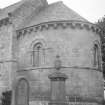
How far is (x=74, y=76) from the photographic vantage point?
18.5 m

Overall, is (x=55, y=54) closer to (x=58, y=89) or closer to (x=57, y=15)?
(x=57, y=15)

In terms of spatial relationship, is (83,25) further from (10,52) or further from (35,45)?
(10,52)

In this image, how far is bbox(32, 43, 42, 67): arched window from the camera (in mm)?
19873

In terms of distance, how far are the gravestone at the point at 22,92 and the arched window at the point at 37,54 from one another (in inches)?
72.1

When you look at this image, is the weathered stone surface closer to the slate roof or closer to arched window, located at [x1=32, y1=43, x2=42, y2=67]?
the slate roof

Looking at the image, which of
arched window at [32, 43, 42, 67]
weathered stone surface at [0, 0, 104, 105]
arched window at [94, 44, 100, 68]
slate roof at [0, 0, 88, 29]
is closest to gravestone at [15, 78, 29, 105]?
weathered stone surface at [0, 0, 104, 105]

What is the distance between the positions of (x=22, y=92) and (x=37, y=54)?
3.53 meters

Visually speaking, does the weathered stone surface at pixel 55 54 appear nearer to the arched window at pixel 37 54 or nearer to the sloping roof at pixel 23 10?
the arched window at pixel 37 54

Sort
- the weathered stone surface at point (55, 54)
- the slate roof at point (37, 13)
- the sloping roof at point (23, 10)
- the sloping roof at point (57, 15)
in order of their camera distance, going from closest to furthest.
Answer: the weathered stone surface at point (55, 54)
the sloping roof at point (57, 15)
the slate roof at point (37, 13)
the sloping roof at point (23, 10)

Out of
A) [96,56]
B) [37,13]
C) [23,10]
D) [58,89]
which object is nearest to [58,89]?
[58,89]

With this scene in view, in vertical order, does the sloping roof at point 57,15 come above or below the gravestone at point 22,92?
above

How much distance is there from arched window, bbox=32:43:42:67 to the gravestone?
183 centimetres

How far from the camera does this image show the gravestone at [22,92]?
19859 mm

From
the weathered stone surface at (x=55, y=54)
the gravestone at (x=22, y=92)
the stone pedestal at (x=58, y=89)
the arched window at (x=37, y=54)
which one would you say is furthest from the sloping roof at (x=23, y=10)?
the stone pedestal at (x=58, y=89)
